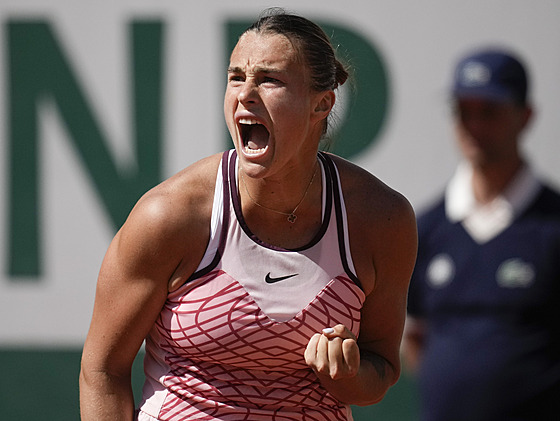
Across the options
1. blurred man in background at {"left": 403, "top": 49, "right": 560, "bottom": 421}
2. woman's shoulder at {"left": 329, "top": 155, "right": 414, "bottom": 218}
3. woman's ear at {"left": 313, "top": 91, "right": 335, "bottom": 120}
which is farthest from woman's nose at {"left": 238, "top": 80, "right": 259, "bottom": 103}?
blurred man in background at {"left": 403, "top": 49, "right": 560, "bottom": 421}

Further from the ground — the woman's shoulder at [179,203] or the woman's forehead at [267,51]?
the woman's forehead at [267,51]

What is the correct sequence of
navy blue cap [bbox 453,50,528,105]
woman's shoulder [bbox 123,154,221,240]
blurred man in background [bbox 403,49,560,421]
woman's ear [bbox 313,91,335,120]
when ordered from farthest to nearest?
navy blue cap [bbox 453,50,528,105], blurred man in background [bbox 403,49,560,421], woman's ear [bbox 313,91,335,120], woman's shoulder [bbox 123,154,221,240]

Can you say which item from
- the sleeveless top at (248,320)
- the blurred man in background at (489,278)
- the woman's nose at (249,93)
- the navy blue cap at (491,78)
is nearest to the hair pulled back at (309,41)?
the woman's nose at (249,93)

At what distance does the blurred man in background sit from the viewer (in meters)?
2.97

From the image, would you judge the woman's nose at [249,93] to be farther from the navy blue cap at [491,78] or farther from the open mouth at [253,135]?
the navy blue cap at [491,78]

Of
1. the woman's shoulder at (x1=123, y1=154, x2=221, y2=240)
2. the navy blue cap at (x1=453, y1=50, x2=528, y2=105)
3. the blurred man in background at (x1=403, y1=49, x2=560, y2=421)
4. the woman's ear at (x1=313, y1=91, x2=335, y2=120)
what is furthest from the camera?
the navy blue cap at (x1=453, y1=50, x2=528, y2=105)

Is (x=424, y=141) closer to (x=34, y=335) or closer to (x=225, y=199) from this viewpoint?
(x=34, y=335)

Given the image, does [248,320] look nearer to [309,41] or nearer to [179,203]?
[179,203]

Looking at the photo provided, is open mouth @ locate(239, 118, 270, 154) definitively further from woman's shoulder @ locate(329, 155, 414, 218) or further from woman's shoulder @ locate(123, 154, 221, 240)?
woman's shoulder @ locate(329, 155, 414, 218)

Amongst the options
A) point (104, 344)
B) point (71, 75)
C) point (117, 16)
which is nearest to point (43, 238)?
point (71, 75)

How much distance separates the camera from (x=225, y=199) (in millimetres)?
1820

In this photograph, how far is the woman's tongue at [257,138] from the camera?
182 centimetres

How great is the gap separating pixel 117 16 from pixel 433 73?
1.48m

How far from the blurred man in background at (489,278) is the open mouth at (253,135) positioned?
1432mm
